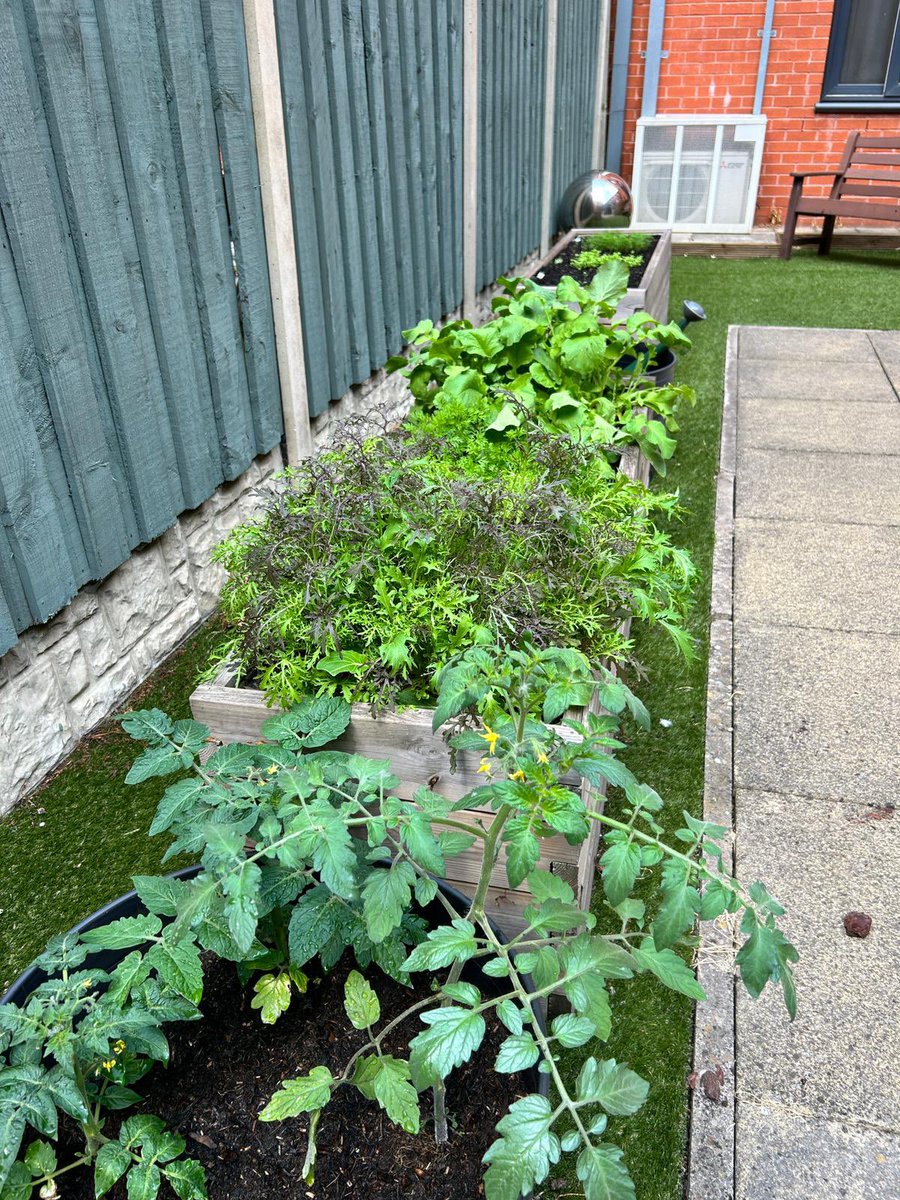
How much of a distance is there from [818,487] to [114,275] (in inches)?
131

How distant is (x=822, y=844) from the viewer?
2371 millimetres

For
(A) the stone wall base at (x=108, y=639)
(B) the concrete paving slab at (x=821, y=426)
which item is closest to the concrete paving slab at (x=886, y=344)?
(B) the concrete paving slab at (x=821, y=426)

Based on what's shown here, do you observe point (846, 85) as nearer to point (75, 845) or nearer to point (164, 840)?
point (164, 840)

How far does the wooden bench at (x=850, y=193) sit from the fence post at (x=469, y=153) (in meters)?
4.38

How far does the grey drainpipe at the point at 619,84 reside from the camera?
10.7m

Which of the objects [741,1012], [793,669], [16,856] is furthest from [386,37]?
[741,1012]

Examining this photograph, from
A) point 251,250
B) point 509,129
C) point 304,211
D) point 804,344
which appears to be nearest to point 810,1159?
point 251,250

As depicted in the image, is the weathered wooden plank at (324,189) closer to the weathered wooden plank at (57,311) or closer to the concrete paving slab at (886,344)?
the weathered wooden plank at (57,311)

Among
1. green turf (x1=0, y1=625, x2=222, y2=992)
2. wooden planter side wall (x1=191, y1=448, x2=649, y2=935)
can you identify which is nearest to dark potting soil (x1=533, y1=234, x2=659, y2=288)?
green turf (x1=0, y1=625, x2=222, y2=992)

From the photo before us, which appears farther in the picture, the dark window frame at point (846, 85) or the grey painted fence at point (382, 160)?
the dark window frame at point (846, 85)

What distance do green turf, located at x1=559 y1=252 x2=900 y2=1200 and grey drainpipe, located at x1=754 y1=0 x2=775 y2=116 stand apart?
11.9 ft

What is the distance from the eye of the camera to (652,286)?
18.5 feet

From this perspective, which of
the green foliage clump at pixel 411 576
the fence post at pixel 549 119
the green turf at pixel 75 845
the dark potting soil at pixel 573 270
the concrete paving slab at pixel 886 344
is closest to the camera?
the green foliage clump at pixel 411 576

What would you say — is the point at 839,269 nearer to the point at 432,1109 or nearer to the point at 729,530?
the point at 729,530
